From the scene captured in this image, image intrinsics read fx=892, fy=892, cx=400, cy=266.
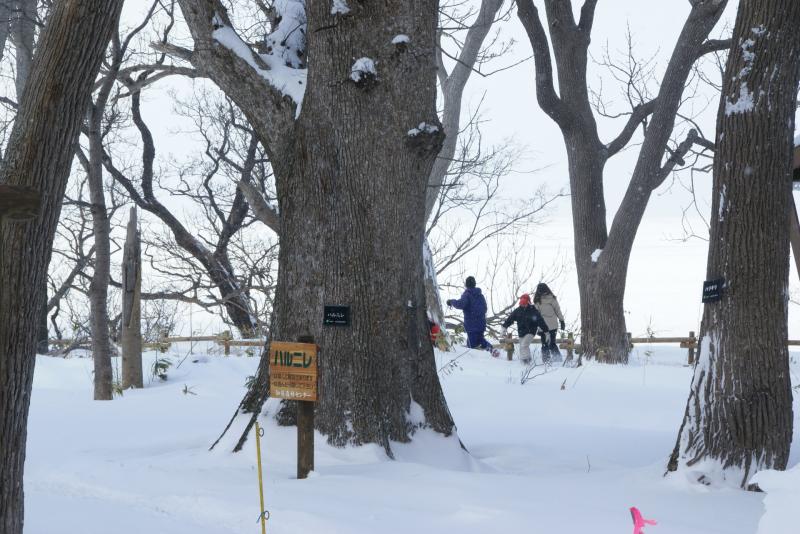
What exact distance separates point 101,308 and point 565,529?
848 centimetres

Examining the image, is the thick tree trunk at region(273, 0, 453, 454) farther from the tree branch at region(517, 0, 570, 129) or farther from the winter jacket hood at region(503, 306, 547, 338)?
the winter jacket hood at region(503, 306, 547, 338)

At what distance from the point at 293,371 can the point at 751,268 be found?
3.14 metres

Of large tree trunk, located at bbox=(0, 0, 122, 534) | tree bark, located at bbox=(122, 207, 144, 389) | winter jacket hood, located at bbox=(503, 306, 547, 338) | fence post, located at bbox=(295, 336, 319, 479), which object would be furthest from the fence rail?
large tree trunk, located at bbox=(0, 0, 122, 534)

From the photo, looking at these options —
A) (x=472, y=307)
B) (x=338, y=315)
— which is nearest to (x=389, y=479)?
(x=338, y=315)

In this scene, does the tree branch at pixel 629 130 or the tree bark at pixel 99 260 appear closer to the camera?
the tree bark at pixel 99 260

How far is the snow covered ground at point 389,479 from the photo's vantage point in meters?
5.04

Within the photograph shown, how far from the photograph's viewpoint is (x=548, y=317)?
16172 mm

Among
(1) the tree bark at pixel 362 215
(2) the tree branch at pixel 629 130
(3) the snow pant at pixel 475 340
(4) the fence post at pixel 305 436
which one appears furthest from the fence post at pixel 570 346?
(4) the fence post at pixel 305 436

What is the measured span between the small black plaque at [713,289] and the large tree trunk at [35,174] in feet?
13.8

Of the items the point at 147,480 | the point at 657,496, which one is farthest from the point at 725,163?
the point at 147,480

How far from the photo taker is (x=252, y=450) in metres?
6.66

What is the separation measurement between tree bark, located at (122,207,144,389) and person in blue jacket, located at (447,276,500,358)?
20.5 ft

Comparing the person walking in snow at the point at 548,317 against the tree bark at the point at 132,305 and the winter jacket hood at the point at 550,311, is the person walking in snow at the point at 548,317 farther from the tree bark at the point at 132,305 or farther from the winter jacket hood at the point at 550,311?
the tree bark at the point at 132,305

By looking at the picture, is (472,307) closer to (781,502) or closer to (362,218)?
(362,218)
